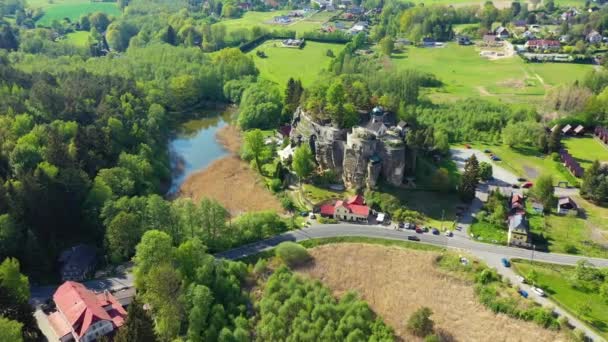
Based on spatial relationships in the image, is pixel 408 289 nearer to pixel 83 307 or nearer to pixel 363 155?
pixel 363 155

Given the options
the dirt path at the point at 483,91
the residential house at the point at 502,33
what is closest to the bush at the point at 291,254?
the dirt path at the point at 483,91

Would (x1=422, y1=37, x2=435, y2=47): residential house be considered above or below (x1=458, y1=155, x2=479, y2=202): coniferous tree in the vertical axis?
below

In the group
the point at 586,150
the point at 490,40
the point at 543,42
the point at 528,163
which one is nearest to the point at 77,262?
the point at 528,163

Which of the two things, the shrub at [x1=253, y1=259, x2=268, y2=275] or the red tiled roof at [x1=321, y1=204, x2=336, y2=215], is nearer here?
the shrub at [x1=253, y1=259, x2=268, y2=275]

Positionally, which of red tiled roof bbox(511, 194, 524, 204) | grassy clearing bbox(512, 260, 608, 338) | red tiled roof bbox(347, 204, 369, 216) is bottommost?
grassy clearing bbox(512, 260, 608, 338)

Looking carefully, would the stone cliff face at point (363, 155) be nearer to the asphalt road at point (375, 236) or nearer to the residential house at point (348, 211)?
the residential house at point (348, 211)

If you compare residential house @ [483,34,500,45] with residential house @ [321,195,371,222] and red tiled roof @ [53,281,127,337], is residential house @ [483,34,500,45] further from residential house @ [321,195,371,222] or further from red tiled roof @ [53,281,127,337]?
red tiled roof @ [53,281,127,337]

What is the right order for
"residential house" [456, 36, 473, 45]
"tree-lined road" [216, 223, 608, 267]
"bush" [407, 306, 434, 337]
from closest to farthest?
"bush" [407, 306, 434, 337]
"tree-lined road" [216, 223, 608, 267]
"residential house" [456, 36, 473, 45]

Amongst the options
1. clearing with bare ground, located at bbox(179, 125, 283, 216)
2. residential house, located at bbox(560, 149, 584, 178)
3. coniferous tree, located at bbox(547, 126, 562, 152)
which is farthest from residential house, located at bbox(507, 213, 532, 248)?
clearing with bare ground, located at bbox(179, 125, 283, 216)
